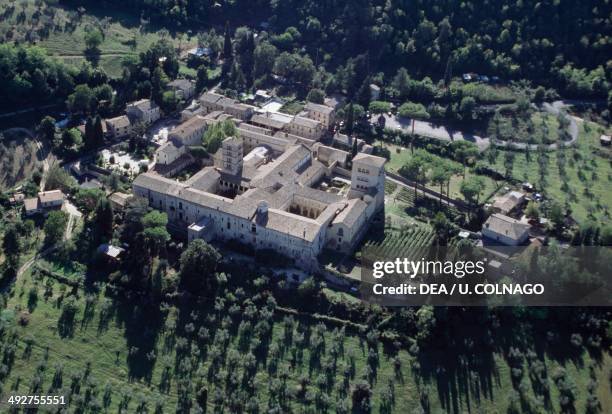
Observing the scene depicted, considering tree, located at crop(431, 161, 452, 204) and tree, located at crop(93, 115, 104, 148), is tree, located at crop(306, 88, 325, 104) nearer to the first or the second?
tree, located at crop(431, 161, 452, 204)

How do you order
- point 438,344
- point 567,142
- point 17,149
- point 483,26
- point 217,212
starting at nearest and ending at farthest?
point 438,344 < point 217,212 < point 17,149 < point 567,142 < point 483,26

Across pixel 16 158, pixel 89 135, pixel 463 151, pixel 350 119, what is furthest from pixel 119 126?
pixel 463 151

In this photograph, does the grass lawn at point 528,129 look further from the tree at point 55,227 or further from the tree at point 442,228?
the tree at point 55,227

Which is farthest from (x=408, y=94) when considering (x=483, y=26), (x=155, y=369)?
(x=155, y=369)

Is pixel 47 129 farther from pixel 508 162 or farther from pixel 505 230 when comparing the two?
pixel 508 162

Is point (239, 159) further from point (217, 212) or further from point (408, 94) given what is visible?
point (408, 94)
